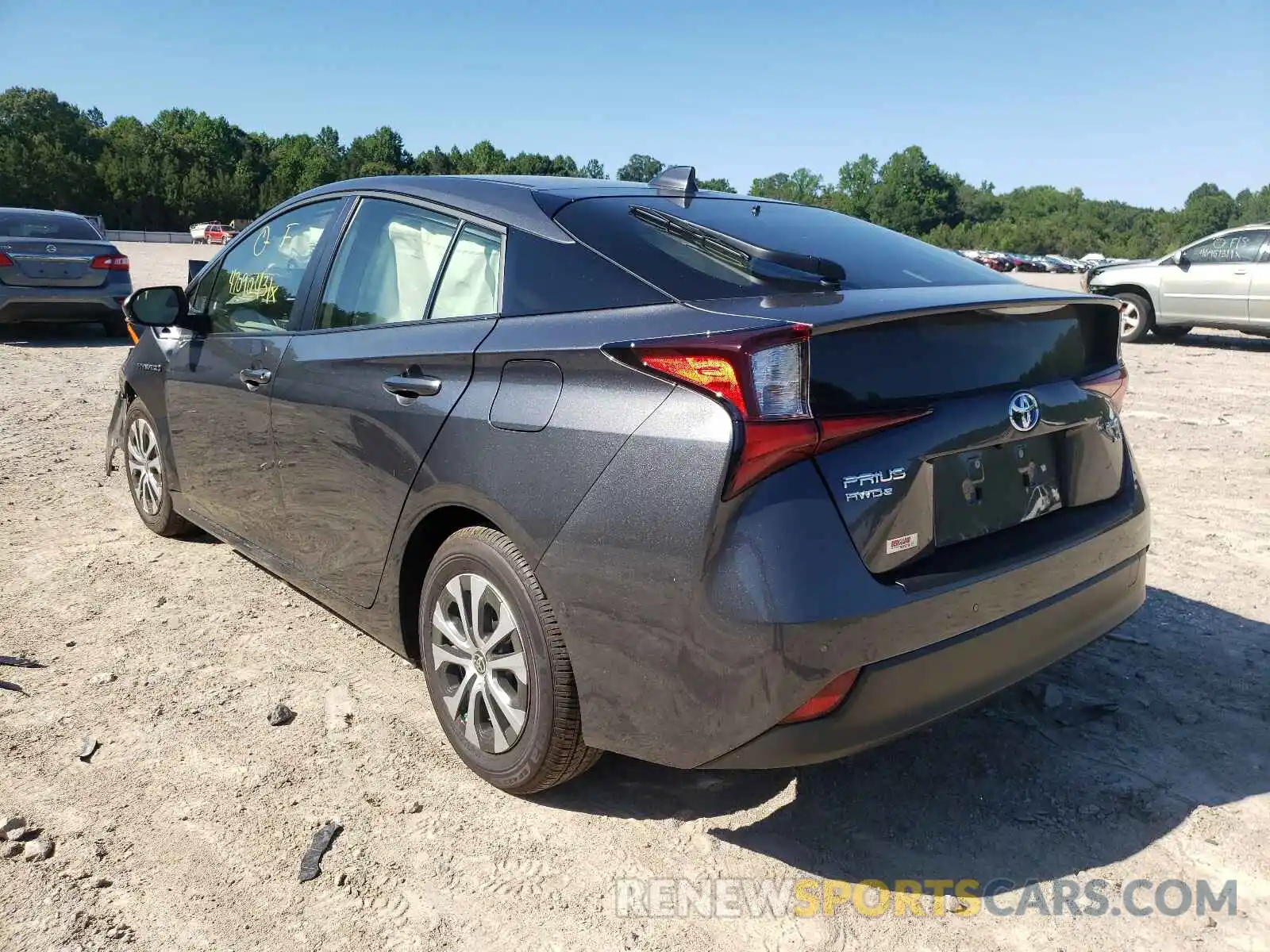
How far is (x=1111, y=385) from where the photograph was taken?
288 centimetres

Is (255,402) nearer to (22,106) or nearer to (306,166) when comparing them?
(306,166)

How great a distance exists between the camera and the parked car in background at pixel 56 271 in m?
11.4

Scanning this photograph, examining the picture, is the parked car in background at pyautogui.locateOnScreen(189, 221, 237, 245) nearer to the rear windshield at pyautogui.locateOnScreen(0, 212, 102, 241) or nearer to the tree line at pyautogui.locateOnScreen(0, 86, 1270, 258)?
the tree line at pyautogui.locateOnScreen(0, 86, 1270, 258)

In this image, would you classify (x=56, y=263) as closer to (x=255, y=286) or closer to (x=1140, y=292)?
(x=255, y=286)

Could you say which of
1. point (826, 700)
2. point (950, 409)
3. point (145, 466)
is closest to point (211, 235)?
point (145, 466)

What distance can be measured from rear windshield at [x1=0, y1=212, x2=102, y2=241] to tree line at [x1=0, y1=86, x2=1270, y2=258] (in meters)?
31.2

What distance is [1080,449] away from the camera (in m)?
2.74

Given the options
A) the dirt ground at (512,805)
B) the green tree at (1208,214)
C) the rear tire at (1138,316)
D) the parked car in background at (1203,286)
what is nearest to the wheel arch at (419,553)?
the dirt ground at (512,805)

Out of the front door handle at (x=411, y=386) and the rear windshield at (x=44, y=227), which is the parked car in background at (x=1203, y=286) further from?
the rear windshield at (x=44, y=227)

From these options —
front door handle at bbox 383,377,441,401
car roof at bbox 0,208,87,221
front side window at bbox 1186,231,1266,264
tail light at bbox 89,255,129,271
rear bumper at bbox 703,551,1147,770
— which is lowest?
rear bumper at bbox 703,551,1147,770

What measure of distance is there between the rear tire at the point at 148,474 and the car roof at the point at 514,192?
1.95 meters

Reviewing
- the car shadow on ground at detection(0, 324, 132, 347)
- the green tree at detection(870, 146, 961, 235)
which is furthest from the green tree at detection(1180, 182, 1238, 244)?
the car shadow on ground at detection(0, 324, 132, 347)

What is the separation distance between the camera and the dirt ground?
90.5 inches

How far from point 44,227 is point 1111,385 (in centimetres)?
1284
